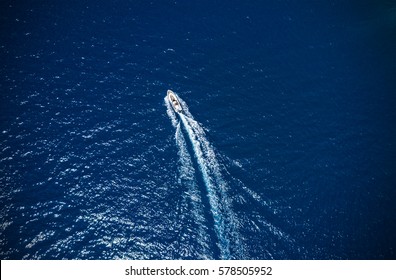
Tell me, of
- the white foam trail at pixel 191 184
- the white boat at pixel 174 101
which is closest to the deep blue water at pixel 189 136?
the white foam trail at pixel 191 184

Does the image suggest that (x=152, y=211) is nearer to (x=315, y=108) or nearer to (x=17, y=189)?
(x=17, y=189)

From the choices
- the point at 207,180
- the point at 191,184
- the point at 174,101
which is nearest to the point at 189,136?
the point at 174,101

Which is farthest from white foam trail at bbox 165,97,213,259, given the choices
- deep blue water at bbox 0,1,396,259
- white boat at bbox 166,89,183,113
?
white boat at bbox 166,89,183,113

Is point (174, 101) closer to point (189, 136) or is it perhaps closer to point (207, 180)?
point (189, 136)

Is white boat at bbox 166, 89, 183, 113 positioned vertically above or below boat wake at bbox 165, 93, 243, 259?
above

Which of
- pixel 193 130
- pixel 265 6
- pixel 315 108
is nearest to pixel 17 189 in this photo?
pixel 193 130

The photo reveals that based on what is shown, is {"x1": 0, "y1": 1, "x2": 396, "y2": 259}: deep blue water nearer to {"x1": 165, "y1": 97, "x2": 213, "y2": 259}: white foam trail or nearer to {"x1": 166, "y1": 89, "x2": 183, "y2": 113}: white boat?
{"x1": 165, "y1": 97, "x2": 213, "y2": 259}: white foam trail

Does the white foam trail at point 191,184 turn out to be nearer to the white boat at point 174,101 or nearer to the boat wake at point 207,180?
the boat wake at point 207,180
